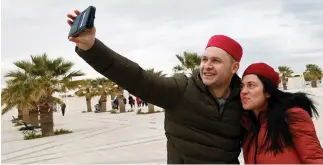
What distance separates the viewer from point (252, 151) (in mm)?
1882

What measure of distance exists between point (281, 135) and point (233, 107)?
0.32 metres

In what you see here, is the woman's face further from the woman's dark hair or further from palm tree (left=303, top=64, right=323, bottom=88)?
palm tree (left=303, top=64, right=323, bottom=88)

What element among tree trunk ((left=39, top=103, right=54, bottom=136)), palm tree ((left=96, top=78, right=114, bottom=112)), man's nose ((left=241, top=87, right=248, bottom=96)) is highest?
palm tree ((left=96, top=78, right=114, bottom=112))

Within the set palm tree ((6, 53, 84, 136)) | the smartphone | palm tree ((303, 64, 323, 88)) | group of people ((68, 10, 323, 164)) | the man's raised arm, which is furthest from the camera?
palm tree ((303, 64, 323, 88))

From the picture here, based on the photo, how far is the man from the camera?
1707 millimetres

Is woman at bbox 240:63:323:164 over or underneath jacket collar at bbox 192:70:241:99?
underneath

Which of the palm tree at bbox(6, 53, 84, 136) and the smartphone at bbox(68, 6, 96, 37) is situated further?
the palm tree at bbox(6, 53, 84, 136)

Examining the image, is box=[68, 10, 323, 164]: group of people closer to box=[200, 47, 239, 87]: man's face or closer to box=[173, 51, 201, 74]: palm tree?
box=[200, 47, 239, 87]: man's face

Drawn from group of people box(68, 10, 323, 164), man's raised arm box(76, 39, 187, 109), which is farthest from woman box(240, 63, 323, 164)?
man's raised arm box(76, 39, 187, 109)

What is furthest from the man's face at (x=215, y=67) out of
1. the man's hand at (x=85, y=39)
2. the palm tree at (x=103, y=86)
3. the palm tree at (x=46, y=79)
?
the palm tree at (x=103, y=86)

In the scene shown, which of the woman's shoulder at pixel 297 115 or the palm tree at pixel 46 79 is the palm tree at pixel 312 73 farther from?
the woman's shoulder at pixel 297 115

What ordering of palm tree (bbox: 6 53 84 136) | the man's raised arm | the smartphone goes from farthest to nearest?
palm tree (bbox: 6 53 84 136), the man's raised arm, the smartphone

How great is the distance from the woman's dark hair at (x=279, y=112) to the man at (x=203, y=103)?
18cm

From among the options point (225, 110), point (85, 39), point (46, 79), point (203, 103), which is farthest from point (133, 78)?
point (46, 79)
